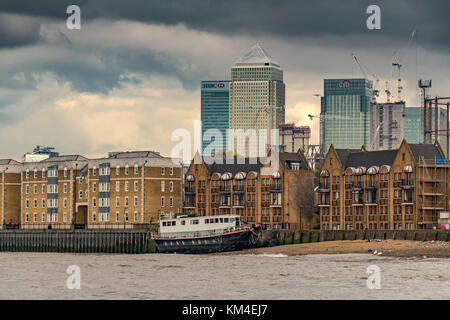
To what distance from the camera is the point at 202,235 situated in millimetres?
176750

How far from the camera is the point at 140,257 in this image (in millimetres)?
173000

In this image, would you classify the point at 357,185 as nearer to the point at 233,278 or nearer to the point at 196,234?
the point at 196,234

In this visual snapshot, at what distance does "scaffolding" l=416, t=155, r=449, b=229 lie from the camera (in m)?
180

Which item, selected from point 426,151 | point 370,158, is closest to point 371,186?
point 370,158

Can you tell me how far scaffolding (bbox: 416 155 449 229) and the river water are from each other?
28.5m

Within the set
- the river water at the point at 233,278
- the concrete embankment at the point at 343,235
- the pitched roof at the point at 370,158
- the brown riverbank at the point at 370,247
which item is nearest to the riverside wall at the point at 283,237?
the concrete embankment at the point at 343,235

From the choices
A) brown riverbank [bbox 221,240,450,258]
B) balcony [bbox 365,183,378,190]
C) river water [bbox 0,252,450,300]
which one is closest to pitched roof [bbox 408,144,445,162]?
balcony [bbox 365,183,378,190]

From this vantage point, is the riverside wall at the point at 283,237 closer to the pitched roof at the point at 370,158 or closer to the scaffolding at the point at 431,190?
the scaffolding at the point at 431,190

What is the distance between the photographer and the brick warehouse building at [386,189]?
180500mm

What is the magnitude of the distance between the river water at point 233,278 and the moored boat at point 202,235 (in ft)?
35.8

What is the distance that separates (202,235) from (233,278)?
58.3m
